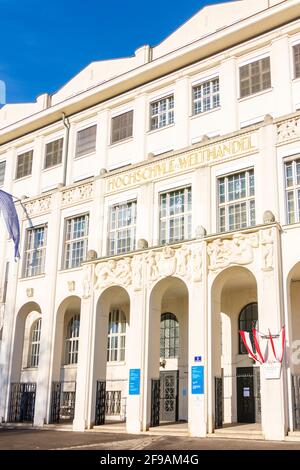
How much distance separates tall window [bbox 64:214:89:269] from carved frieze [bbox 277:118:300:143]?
10.0 metres

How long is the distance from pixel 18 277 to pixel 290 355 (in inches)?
581

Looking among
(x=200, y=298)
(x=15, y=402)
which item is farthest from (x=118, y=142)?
(x=15, y=402)

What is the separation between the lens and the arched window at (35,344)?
28.9 m

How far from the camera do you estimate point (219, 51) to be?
990 inches

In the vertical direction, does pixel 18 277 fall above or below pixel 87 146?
below

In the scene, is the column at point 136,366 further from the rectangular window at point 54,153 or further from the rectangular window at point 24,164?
the rectangular window at point 24,164

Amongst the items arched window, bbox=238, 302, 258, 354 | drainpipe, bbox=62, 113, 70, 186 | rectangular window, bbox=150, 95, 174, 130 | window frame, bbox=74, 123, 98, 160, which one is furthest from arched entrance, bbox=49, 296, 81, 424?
rectangular window, bbox=150, 95, 174, 130

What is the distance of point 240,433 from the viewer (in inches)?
696

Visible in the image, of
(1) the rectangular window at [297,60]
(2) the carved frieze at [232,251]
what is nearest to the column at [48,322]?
(2) the carved frieze at [232,251]

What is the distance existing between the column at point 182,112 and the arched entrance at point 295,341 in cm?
815

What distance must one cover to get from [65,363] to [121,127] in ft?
40.4

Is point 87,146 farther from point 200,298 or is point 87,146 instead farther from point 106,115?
point 200,298

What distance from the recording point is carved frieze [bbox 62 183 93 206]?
26031 mm

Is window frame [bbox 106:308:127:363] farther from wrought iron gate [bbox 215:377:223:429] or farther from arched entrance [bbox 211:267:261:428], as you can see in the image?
wrought iron gate [bbox 215:377:223:429]
